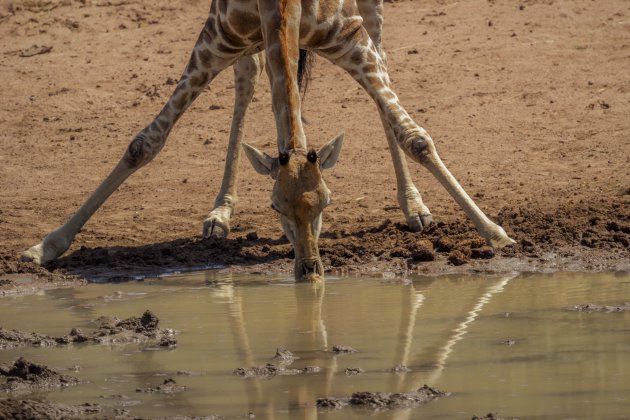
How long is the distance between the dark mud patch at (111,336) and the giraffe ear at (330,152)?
4.81 ft

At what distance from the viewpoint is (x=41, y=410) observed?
4680 millimetres

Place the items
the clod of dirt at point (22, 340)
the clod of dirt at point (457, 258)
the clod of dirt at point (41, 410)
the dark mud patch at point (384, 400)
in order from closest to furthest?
1. the clod of dirt at point (41, 410)
2. the dark mud patch at point (384, 400)
3. the clod of dirt at point (22, 340)
4. the clod of dirt at point (457, 258)

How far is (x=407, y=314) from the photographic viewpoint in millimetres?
6566

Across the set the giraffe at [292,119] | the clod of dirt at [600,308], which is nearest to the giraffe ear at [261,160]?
the giraffe at [292,119]

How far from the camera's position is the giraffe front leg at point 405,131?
840 cm

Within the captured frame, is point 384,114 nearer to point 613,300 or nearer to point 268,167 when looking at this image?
point 268,167

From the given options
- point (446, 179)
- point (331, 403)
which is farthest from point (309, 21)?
point (331, 403)

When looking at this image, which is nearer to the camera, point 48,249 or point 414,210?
point 48,249

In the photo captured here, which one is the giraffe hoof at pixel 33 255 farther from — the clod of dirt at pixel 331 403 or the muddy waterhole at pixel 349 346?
the clod of dirt at pixel 331 403

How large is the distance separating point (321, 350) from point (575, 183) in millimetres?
4902

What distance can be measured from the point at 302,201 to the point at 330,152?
540mm

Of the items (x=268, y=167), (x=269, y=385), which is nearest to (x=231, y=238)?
(x=268, y=167)

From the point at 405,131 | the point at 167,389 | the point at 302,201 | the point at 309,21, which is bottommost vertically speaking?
the point at 167,389

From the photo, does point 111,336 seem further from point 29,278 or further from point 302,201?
point 29,278
